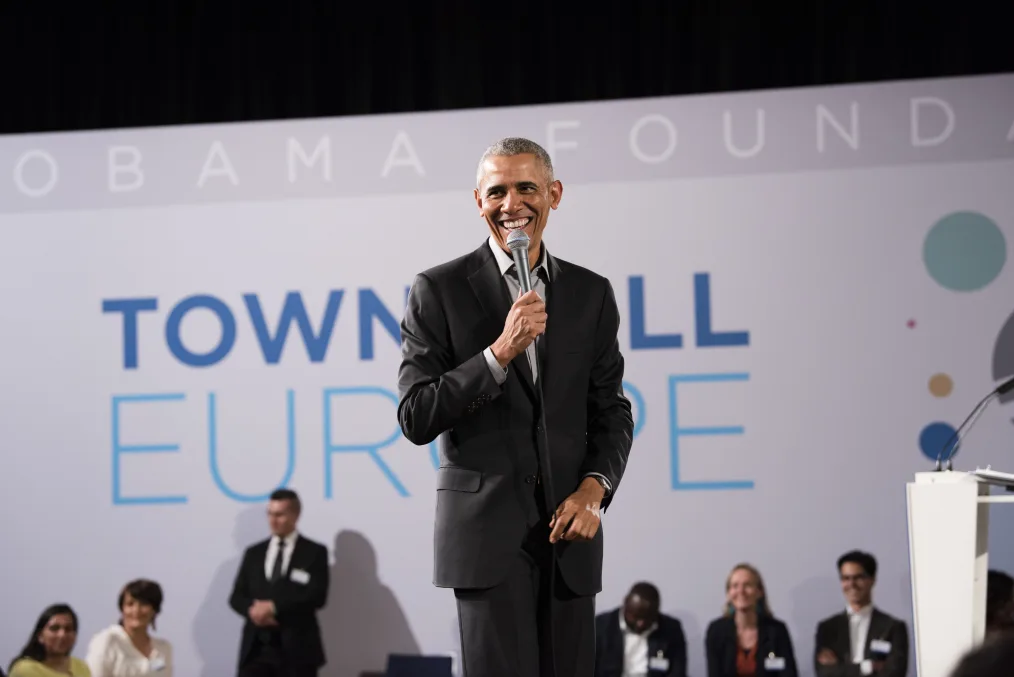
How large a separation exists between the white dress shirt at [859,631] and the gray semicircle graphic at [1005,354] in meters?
1.15

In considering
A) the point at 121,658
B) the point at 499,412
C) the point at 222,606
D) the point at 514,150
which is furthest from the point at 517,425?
the point at 121,658

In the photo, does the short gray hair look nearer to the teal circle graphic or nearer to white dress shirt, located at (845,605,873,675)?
the teal circle graphic

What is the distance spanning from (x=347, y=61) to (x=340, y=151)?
1.42 feet

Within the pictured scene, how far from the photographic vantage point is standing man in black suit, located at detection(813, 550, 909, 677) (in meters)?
5.24

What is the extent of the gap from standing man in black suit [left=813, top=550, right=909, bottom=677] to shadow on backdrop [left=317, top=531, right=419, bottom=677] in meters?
1.94

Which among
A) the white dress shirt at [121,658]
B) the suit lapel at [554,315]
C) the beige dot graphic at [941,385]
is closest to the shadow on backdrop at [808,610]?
the beige dot graphic at [941,385]

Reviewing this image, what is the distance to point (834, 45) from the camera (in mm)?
5434

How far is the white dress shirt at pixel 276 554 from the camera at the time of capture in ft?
18.3

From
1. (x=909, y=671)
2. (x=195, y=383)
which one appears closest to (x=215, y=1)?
(x=195, y=383)

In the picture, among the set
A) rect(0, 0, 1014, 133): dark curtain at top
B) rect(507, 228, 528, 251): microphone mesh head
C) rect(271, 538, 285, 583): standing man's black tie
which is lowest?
rect(271, 538, 285, 583): standing man's black tie

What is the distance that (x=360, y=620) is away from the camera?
565 centimetres

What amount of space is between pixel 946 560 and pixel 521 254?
1.31 metres

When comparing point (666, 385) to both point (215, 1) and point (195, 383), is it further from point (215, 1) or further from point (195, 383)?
point (215, 1)

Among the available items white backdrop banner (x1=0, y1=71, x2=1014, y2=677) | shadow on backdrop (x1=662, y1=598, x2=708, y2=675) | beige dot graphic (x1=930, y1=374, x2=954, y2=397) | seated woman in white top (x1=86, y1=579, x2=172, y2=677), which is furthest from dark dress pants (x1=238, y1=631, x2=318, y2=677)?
beige dot graphic (x1=930, y1=374, x2=954, y2=397)
